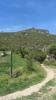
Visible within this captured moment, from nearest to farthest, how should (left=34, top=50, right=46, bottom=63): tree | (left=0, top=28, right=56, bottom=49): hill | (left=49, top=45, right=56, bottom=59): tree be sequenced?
(left=34, top=50, right=46, bottom=63): tree
(left=49, top=45, right=56, bottom=59): tree
(left=0, top=28, right=56, bottom=49): hill

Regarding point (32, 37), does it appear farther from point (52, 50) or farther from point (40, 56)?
point (40, 56)

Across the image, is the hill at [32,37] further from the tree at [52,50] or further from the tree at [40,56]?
the tree at [40,56]

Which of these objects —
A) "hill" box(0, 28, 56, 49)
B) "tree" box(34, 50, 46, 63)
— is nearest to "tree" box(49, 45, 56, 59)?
"tree" box(34, 50, 46, 63)

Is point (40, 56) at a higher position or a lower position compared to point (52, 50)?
lower

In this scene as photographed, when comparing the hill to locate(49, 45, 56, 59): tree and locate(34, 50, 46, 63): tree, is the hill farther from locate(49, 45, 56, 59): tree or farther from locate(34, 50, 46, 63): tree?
locate(34, 50, 46, 63): tree

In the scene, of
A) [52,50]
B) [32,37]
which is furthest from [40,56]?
[32,37]

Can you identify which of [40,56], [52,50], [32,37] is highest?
[32,37]

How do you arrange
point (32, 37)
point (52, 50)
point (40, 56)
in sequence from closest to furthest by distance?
point (40, 56) → point (52, 50) → point (32, 37)

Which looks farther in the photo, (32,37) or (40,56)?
(32,37)

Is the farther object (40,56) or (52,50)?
(52,50)

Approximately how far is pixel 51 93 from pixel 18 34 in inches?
2801

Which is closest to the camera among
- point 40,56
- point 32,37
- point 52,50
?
point 40,56

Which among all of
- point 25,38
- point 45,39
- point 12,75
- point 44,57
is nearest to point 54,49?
point 44,57

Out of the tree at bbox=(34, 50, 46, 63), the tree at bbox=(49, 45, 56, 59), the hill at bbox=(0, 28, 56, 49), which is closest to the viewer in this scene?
the tree at bbox=(34, 50, 46, 63)
